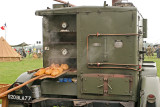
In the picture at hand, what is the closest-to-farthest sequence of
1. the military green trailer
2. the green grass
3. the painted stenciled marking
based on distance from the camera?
the military green trailer, the painted stenciled marking, the green grass

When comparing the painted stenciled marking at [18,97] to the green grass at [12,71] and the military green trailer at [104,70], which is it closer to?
the military green trailer at [104,70]

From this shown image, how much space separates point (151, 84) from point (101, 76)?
4.05 feet

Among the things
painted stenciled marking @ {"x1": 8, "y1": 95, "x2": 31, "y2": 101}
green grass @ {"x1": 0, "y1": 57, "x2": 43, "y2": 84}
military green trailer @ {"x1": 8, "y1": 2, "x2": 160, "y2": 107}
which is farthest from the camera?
green grass @ {"x1": 0, "y1": 57, "x2": 43, "y2": 84}

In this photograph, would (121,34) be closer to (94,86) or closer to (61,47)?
(94,86)

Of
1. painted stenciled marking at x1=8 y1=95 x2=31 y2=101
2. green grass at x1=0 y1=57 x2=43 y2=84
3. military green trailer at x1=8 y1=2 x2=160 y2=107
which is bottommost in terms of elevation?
green grass at x1=0 y1=57 x2=43 y2=84

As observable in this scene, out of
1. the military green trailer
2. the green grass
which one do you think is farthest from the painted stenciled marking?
the green grass

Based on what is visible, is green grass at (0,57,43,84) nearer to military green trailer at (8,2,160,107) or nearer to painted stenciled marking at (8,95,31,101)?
painted stenciled marking at (8,95,31,101)

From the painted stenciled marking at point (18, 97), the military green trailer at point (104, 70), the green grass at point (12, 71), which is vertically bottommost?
the green grass at point (12, 71)

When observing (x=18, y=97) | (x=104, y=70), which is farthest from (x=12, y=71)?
(x=104, y=70)

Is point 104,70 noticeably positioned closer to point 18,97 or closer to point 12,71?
point 18,97

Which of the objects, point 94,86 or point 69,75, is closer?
point 94,86

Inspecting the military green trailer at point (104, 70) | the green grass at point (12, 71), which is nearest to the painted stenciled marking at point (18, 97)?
the military green trailer at point (104, 70)

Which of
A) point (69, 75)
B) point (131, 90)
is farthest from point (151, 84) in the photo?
point (69, 75)

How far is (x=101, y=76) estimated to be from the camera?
5781 mm
